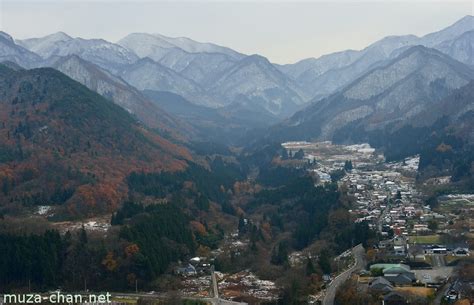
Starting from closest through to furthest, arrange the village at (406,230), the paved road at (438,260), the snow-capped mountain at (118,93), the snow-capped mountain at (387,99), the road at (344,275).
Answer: the road at (344,275) → the village at (406,230) → the paved road at (438,260) → the snow-capped mountain at (387,99) → the snow-capped mountain at (118,93)

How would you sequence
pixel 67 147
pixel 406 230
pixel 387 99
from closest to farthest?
pixel 406 230, pixel 67 147, pixel 387 99

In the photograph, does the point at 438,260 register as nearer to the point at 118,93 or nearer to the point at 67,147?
the point at 67,147

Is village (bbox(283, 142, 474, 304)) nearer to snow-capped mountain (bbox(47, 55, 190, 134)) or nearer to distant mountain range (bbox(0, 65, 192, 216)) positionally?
distant mountain range (bbox(0, 65, 192, 216))

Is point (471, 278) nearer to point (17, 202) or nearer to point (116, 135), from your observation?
point (17, 202)

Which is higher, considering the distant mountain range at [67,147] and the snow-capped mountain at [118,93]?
the snow-capped mountain at [118,93]

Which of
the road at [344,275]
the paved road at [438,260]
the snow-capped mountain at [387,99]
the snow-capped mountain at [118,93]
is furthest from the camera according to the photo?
the snow-capped mountain at [118,93]

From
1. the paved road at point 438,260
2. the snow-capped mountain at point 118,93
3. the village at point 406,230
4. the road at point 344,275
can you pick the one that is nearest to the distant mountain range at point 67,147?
the village at point 406,230

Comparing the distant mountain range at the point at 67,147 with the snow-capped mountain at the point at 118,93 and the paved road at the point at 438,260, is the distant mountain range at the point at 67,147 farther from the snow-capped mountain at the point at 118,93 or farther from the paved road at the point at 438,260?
the snow-capped mountain at the point at 118,93

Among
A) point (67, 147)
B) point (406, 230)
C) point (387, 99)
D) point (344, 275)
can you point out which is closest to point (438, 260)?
point (344, 275)
